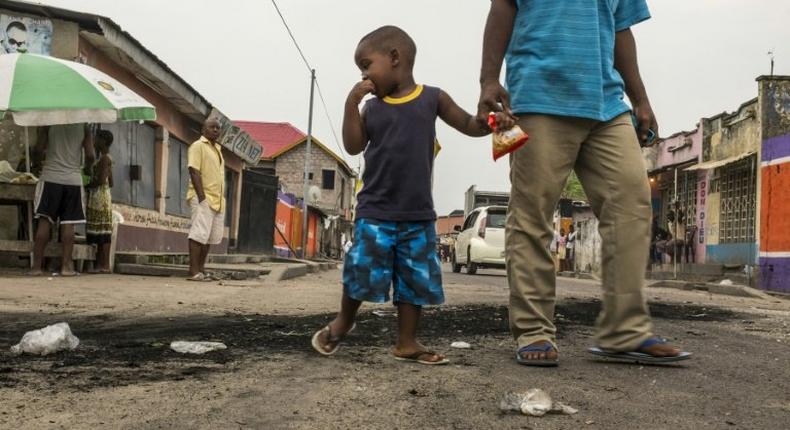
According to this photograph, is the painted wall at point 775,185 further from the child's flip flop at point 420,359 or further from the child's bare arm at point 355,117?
the child's bare arm at point 355,117

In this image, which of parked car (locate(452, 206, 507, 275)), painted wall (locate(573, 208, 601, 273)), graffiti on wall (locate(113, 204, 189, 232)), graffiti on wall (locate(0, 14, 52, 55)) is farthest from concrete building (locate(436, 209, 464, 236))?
graffiti on wall (locate(0, 14, 52, 55))

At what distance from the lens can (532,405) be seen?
217cm

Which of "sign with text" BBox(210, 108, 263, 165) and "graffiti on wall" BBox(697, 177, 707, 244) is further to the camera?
"graffiti on wall" BBox(697, 177, 707, 244)

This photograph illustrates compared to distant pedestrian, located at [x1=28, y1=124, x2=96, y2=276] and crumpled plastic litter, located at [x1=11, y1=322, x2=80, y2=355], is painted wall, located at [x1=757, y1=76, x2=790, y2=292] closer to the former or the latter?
distant pedestrian, located at [x1=28, y1=124, x2=96, y2=276]

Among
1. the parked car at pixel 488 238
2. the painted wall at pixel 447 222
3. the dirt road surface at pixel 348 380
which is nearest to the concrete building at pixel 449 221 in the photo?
the painted wall at pixel 447 222

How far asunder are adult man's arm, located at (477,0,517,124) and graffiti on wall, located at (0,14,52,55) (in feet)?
26.7

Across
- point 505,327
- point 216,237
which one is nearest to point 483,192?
point 216,237

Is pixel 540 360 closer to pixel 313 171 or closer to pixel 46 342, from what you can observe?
pixel 46 342

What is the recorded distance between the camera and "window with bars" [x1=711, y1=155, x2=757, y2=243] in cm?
1662

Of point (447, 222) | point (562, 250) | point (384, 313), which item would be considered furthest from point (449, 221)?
point (384, 313)

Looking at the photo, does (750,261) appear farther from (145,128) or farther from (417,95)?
(417,95)

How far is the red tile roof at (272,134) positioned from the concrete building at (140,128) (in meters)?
32.6

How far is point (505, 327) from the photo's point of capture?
14.4ft

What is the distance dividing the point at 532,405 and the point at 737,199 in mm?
17304
